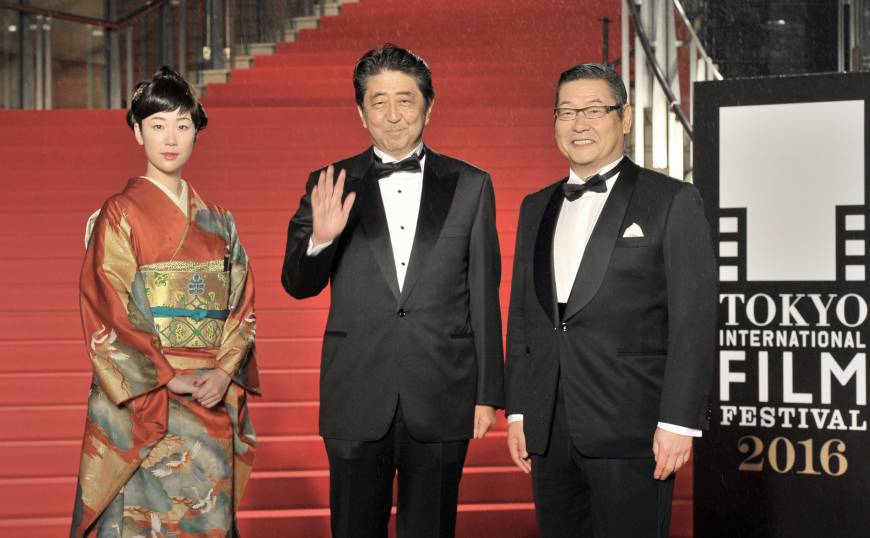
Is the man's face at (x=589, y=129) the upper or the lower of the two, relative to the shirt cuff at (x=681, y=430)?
upper

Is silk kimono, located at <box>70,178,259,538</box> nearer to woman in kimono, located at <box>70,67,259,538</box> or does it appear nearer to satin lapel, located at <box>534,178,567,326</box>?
woman in kimono, located at <box>70,67,259,538</box>

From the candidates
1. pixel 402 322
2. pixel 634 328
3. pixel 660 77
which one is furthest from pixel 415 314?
pixel 660 77

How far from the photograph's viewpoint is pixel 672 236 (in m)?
2.52

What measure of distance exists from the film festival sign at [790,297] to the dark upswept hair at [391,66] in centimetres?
113

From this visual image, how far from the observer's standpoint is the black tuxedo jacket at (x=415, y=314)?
271cm

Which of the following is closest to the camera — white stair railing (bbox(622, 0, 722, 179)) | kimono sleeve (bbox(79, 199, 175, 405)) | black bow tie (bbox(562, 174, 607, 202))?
black bow tie (bbox(562, 174, 607, 202))

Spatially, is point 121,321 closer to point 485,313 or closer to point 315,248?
point 315,248

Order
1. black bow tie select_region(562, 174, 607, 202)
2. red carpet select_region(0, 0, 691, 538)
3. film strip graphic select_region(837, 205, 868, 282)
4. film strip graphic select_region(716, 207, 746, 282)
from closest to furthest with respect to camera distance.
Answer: black bow tie select_region(562, 174, 607, 202)
film strip graphic select_region(837, 205, 868, 282)
film strip graphic select_region(716, 207, 746, 282)
red carpet select_region(0, 0, 691, 538)

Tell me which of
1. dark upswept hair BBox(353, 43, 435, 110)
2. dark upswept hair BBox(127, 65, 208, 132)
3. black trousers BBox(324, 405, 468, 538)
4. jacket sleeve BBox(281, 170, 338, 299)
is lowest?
black trousers BBox(324, 405, 468, 538)

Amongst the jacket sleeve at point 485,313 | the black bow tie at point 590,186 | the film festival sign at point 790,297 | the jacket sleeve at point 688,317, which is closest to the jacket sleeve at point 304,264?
the jacket sleeve at point 485,313

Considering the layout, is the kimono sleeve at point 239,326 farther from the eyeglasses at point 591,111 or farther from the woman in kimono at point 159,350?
the eyeglasses at point 591,111

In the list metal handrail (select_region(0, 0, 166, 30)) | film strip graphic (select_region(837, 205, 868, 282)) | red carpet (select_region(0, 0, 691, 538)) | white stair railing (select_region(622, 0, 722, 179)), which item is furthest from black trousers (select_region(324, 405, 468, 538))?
metal handrail (select_region(0, 0, 166, 30))

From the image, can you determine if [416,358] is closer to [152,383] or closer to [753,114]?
[152,383]

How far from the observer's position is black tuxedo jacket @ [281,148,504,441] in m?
2.71
